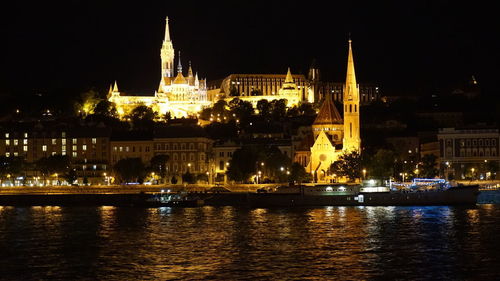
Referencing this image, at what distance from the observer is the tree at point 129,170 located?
9788cm

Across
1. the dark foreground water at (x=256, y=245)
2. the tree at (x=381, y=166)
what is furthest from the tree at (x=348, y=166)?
the dark foreground water at (x=256, y=245)

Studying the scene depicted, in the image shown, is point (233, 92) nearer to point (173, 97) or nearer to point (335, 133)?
point (173, 97)

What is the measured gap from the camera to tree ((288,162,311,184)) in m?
94.2

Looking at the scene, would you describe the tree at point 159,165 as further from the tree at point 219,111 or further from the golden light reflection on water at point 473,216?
the tree at point 219,111

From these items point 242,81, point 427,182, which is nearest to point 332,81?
point 242,81

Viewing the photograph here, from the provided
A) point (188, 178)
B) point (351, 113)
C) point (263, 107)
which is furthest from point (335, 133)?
point (263, 107)

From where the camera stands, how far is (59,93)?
506 ft

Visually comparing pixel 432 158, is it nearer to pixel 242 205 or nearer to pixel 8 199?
pixel 242 205

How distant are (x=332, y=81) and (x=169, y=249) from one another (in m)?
138

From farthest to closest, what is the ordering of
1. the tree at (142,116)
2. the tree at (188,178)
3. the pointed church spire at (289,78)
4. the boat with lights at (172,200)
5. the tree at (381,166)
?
1. the pointed church spire at (289,78)
2. the tree at (142,116)
3. the tree at (188,178)
4. the tree at (381,166)
5. the boat with lights at (172,200)

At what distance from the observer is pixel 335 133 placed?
114 m

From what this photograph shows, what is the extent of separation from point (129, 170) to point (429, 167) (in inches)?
1309

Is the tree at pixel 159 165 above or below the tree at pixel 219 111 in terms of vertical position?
below

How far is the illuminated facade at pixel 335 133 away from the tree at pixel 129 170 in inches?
787
